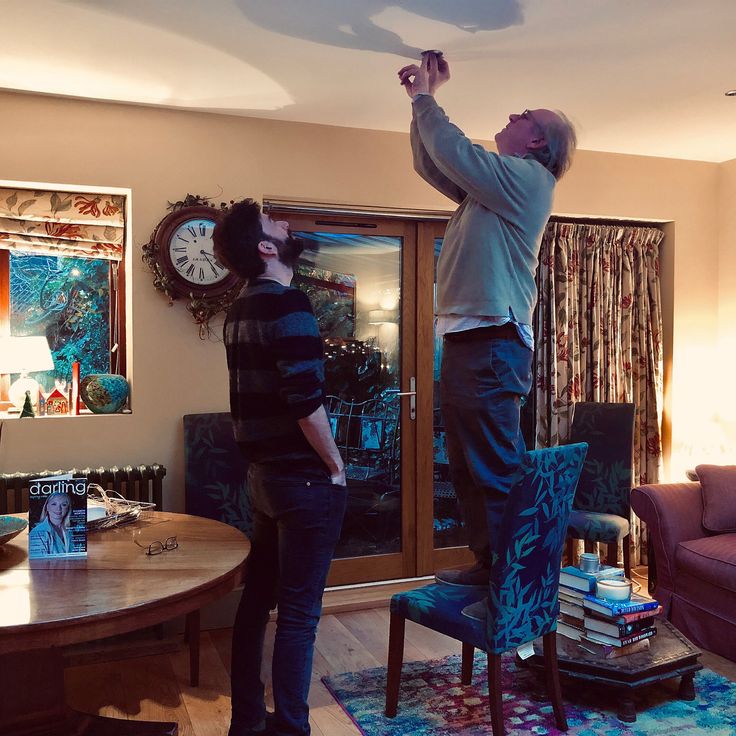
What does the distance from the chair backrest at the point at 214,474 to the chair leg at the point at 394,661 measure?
3.50 ft

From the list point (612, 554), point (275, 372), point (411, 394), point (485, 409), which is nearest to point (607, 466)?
point (612, 554)

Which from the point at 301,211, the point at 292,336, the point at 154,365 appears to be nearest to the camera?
the point at 292,336

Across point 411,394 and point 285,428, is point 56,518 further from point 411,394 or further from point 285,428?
point 411,394

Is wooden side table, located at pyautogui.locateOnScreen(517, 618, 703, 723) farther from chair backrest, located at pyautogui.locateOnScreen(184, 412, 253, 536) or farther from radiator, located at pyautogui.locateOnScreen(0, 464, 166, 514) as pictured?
radiator, located at pyautogui.locateOnScreen(0, 464, 166, 514)

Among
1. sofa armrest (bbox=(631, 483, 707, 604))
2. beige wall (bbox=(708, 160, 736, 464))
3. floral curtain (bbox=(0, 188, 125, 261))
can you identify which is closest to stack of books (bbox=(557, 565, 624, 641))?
sofa armrest (bbox=(631, 483, 707, 604))

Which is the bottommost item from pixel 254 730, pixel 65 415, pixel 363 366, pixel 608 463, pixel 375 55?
pixel 254 730

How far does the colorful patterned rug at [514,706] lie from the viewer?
2543mm

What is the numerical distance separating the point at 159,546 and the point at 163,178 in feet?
6.59

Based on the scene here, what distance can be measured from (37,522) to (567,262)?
3344 millimetres

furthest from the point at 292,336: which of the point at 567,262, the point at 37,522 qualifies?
the point at 567,262

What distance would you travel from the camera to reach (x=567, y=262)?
14.8ft

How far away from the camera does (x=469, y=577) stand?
2.48m

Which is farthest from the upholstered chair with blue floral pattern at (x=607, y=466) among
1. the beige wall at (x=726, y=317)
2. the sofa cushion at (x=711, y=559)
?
the beige wall at (x=726, y=317)

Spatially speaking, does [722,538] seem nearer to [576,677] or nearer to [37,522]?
[576,677]
